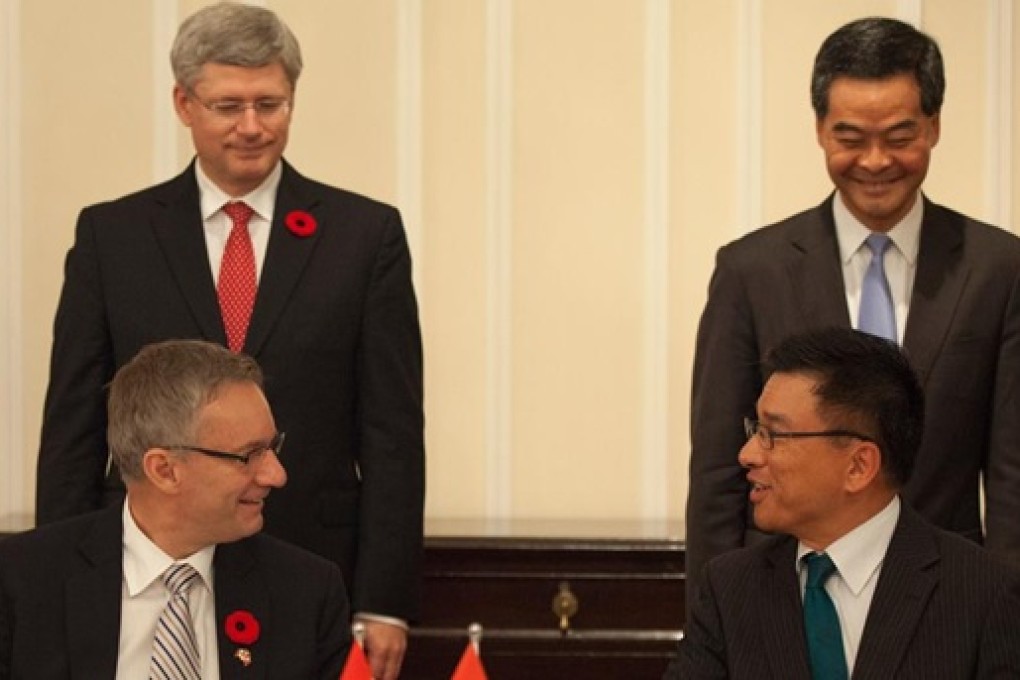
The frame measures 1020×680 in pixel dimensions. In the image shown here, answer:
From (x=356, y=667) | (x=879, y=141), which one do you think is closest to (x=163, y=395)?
(x=356, y=667)

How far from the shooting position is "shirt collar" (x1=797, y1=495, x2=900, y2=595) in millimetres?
3385

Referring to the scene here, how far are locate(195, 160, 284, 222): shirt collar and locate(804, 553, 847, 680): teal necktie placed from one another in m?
1.37

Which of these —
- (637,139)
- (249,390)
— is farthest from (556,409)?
(249,390)

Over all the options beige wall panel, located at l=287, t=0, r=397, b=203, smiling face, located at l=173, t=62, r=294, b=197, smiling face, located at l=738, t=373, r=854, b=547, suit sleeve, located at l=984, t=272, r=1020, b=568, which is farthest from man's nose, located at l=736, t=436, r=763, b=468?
beige wall panel, located at l=287, t=0, r=397, b=203

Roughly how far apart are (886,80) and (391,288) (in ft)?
3.15

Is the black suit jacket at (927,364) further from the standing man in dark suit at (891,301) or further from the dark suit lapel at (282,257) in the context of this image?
the dark suit lapel at (282,257)

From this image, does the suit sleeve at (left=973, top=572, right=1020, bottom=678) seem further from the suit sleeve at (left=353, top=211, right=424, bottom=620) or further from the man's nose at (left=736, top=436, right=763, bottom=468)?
the suit sleeve at (left=353, top=211, right=424, bottom=620)

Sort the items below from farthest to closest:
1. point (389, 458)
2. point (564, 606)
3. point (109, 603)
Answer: point (564, 606)
point (389, 458)
point (109, 603)

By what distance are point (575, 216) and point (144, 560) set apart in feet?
7.97

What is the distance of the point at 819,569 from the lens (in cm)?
338

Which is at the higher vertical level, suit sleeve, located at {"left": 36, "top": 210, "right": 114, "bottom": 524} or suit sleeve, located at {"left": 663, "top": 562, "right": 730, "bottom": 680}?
suit sleeve, located at {"left": 36, "top": 210, "right": 114, "bottom": 524}

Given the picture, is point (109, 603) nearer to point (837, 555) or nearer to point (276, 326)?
point (276, 326)

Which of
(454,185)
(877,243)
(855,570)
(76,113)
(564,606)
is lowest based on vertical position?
(564,606)

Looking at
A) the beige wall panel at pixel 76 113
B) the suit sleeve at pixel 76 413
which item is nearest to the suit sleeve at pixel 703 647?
the suit sleeve at pixel 76 413
